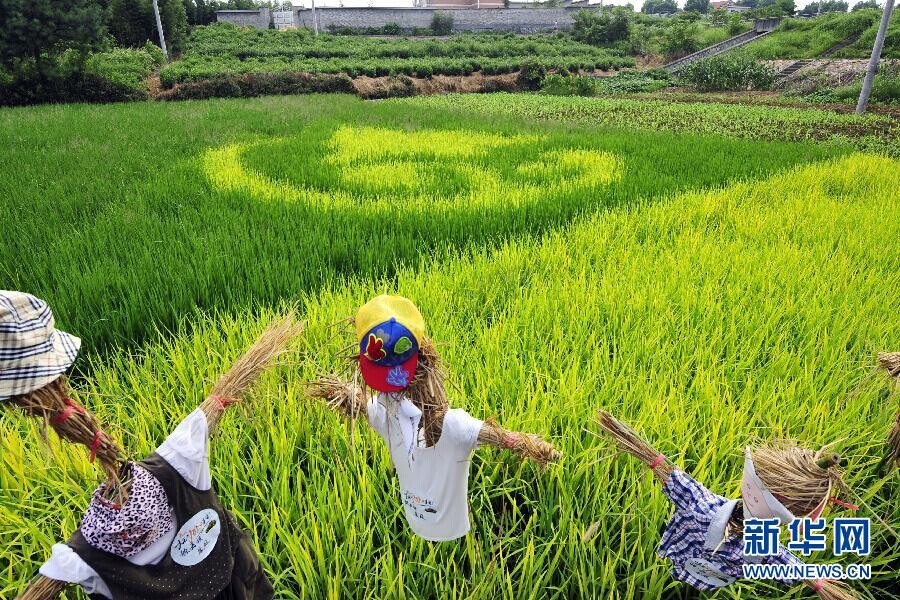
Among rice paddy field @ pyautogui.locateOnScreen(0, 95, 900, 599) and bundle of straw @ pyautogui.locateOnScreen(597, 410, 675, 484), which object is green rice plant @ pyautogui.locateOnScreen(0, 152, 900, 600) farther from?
bundle of straw @ pyautogui.locateOnScreen(597, 410, 675, 484)

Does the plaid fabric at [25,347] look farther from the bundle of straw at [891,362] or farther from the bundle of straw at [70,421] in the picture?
the bundle of straw at [891,362]

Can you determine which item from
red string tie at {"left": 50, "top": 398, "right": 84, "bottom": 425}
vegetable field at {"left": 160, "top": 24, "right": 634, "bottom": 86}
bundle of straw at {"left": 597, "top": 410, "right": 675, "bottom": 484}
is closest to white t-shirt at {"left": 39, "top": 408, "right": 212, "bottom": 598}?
red string tie at {"left": 50, "top": 398, "right": 84, "bottom": 425}

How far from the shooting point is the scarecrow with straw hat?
2.25 ft

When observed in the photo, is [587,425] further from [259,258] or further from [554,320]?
[259,258]

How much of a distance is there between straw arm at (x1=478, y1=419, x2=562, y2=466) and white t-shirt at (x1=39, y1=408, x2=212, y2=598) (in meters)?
0.50

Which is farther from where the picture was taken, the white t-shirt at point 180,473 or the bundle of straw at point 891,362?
the bundle of straw at point 891,362

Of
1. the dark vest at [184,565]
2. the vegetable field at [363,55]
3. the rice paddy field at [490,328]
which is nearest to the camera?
the dark vest at [184,565]

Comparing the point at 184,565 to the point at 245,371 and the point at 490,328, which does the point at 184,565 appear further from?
the point at 490,328

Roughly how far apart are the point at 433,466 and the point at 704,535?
1.61 feet

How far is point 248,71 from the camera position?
58.6 feet

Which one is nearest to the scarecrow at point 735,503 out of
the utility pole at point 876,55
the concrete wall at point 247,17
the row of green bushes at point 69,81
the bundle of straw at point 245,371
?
the bundle of straw at point 245,371

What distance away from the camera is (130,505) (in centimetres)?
74

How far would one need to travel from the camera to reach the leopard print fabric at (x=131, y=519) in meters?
0.74

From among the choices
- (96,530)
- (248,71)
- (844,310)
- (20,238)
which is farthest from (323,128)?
(248,71)
